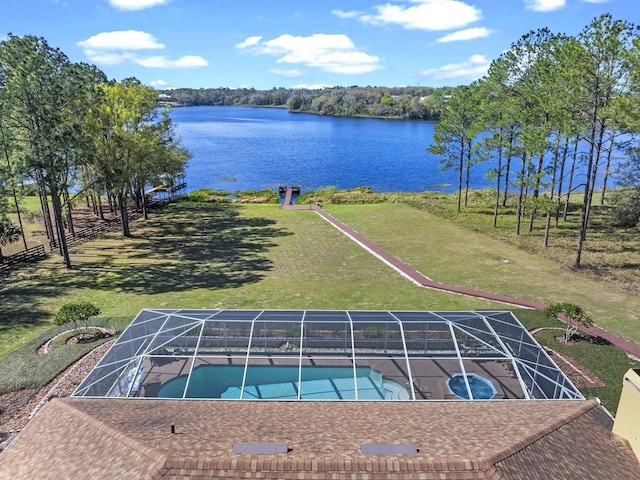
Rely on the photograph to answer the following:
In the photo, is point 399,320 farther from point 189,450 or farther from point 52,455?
point 52,455

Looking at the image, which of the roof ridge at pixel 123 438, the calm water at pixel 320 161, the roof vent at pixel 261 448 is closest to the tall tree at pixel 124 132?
the roof ridge at pixel 123 438

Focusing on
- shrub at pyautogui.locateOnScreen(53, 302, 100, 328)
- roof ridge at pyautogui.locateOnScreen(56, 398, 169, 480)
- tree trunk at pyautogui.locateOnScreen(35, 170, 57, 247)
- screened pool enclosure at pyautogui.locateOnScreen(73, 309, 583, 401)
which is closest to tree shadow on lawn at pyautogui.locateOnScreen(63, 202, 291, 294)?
tree trunk at pyautogui.locateOnScreen(35, 170, 57, 247)

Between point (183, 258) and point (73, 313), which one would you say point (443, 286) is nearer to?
point (183, 258)

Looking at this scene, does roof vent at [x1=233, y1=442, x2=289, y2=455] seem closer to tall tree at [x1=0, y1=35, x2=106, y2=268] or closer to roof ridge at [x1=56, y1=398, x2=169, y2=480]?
roof ridge at [x1=56, y1=398, x2=169, y2=480]

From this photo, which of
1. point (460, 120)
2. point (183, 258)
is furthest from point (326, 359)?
point (460, 120)

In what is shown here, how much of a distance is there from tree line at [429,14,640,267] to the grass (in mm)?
6768

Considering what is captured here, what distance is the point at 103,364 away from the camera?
16984 millimetres

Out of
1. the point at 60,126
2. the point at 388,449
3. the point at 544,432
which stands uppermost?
the point at 60,126

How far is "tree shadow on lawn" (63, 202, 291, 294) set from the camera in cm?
3173

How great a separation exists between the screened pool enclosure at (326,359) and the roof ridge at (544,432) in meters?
1.94

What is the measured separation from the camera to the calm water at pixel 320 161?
87.1 meters

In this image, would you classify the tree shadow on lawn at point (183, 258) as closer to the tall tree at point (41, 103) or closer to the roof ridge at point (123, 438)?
the tall tree at point (41, 103)

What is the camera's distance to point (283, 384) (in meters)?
17.2

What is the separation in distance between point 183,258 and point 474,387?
27.6 m
